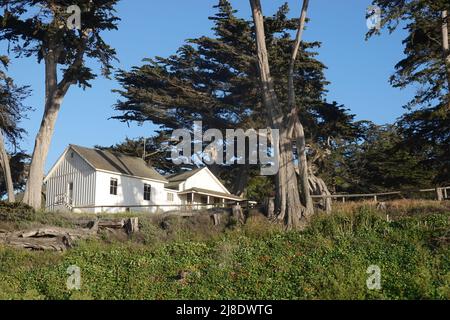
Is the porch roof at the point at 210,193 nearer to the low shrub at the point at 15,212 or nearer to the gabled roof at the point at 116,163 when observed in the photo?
the gabled roof at the point at 116,163

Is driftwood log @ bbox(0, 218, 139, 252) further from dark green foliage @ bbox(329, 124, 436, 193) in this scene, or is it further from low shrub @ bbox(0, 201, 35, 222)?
dark green foliage @ bbox(329, 124, 436, 193)

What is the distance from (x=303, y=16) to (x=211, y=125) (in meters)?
21.0

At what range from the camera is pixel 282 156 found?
26594 millimetres

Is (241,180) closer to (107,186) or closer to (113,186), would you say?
(113,186)

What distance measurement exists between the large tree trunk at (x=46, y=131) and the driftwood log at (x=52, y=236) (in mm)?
8621

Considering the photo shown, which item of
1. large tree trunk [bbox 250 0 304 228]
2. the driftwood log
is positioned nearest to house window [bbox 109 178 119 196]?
the driftwood log

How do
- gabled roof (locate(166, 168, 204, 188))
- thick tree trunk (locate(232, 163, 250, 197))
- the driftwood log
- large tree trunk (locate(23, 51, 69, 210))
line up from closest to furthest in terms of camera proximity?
the driftwood log
large tree trunk (locate(23, 51, 69, 210))
gabled roof (locate(166, 168, 204, 188))
thick tree trunk (locate(232, 163, 250, 197))

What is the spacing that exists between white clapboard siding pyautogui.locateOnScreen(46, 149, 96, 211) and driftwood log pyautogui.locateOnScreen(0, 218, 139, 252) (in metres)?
13.4

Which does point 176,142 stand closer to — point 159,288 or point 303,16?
point 303,16

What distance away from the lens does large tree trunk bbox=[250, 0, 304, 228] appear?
990 inches

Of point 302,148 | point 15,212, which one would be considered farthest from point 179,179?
point 302,148

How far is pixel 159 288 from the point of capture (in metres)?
17.2

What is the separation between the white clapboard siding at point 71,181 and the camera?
127 feet

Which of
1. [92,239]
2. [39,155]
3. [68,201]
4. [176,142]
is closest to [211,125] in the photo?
[176,142]
